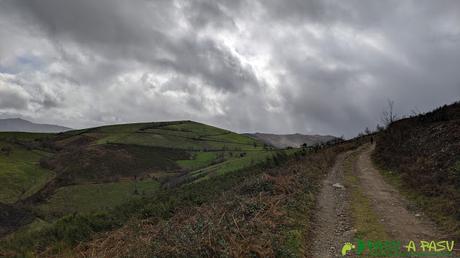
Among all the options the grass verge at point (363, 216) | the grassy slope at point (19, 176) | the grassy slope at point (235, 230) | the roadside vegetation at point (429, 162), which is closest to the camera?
the grassy slope at point (235, 230)

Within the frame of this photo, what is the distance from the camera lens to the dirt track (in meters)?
9.47

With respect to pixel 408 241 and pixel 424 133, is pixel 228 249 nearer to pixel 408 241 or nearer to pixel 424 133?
pixel 408 241

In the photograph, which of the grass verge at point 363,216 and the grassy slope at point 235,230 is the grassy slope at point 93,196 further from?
the grass verge at point 363,216

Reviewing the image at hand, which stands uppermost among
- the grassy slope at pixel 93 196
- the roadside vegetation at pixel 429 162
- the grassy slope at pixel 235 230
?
the roadside vegetation at pixel 429 162

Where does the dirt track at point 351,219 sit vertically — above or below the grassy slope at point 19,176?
above

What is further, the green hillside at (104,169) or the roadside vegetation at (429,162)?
the green hillside at (104,169)

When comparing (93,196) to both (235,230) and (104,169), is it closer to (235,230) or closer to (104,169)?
(104,169)

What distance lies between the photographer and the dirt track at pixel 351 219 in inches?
373

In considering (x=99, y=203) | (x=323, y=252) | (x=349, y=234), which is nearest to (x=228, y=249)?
(x=323, y=252)

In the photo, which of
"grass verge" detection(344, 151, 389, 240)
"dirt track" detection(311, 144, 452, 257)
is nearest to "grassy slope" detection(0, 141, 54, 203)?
"dirt track" detection(311, 144, 452, 257)

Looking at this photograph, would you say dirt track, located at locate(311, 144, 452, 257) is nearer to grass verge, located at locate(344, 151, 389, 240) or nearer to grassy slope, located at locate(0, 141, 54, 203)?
grass verge, located at locate(344, 151, 389, 240)

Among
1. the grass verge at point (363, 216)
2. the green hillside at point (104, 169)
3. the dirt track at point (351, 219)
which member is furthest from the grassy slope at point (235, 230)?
the green hillside at point (104, 169)

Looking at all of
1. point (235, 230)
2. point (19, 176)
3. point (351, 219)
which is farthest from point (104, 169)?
point (351, 219)

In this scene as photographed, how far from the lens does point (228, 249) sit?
320 inches
